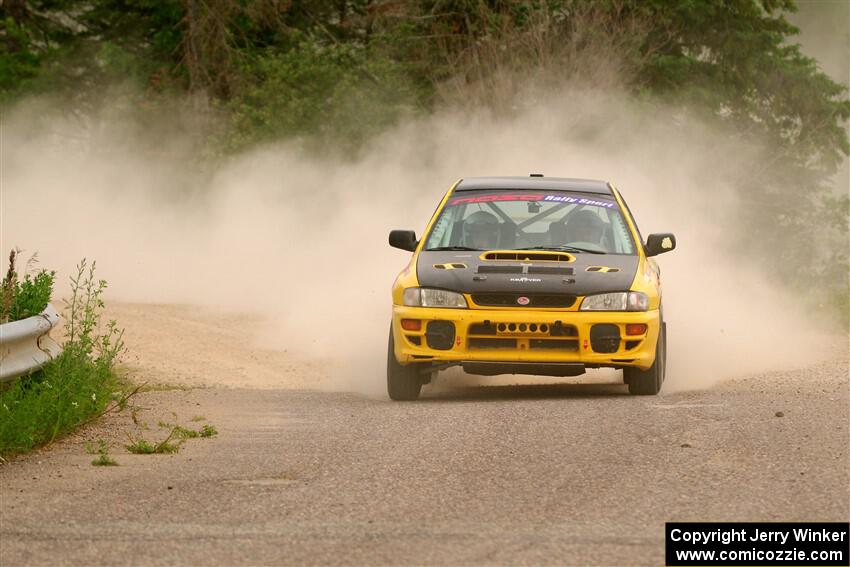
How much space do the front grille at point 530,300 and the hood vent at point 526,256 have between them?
531mm

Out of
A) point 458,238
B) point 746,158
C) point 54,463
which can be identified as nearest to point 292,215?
point 746,158

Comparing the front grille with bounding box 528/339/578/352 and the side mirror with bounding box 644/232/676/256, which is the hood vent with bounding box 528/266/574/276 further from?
the side mirror with bounding box 644/232/676/256

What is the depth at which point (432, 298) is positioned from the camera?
1150cm

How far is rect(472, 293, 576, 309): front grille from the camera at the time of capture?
11.3 meters

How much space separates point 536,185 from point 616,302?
1950 mm

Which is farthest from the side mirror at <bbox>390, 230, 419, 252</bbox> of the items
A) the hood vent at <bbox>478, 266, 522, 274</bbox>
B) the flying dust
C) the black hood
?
the flying dust

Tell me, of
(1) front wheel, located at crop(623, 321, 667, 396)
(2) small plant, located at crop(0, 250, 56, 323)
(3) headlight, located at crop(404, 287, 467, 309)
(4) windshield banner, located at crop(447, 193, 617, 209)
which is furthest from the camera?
(4) windshield banner, located at crop(447, 193, 617, 209)

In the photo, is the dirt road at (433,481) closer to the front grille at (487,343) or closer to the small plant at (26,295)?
the front grille at (487,343)

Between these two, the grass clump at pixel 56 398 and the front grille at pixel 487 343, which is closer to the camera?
the grass clump at pixel 56 398

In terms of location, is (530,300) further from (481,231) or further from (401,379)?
(481,231)

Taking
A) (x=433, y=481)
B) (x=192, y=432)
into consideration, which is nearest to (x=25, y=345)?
(x=192, y=432)

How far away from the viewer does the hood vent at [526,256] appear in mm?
11844

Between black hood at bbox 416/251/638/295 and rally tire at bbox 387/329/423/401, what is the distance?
62 cm

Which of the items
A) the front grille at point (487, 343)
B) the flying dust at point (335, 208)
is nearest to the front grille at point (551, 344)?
the front grille at point (487, 343)
